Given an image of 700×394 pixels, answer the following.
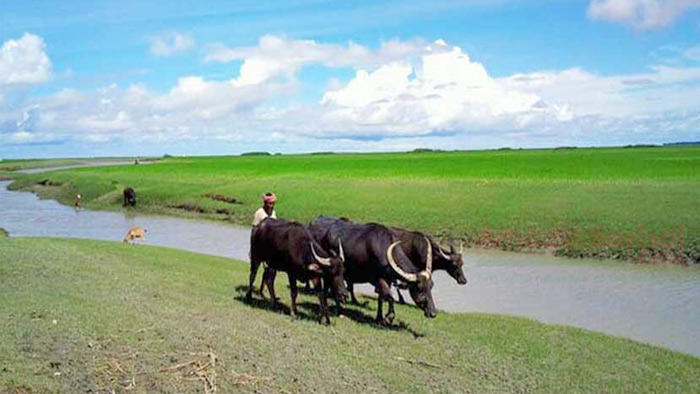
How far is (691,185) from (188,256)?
25589mm

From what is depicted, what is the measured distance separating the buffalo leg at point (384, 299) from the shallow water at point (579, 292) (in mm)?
3178

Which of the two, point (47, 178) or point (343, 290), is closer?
point (343, 290)

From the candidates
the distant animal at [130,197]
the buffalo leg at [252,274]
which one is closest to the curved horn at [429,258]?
the buffalo leg at [252,274]

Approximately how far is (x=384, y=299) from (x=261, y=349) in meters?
3.41

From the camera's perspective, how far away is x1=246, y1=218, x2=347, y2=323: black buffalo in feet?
42.0

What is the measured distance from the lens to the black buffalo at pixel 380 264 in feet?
42.2

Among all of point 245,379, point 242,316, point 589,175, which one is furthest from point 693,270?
point 589,175

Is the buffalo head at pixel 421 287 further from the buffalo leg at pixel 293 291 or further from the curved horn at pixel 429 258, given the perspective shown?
the buffalo leg at pixel 293 291

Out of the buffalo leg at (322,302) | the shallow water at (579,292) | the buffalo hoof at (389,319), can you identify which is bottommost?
the shallow water at (579,292)

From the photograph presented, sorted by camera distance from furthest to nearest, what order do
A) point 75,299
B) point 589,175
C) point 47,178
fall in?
point 47,178 < point 589,175 < point 75,299

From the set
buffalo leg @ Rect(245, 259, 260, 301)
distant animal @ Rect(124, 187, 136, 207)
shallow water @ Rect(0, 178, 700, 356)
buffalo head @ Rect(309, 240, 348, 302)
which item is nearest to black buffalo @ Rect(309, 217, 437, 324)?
buffalo head @ Rect(309, 240, 348, 302)

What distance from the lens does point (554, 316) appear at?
51.6 feet

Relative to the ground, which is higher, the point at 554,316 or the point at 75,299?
the point at 75,299

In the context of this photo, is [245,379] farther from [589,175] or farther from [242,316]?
[589,175]
